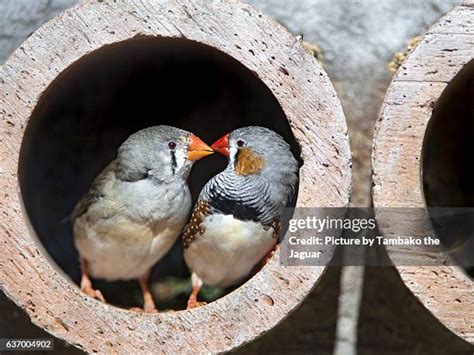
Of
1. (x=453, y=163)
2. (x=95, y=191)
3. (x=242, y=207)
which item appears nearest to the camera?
(x=242, y=207)

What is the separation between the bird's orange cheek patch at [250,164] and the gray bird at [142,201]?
8 centimetres

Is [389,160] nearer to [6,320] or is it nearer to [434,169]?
[434,169]

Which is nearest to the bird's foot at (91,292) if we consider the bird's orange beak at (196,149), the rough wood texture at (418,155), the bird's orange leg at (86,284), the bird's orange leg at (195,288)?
the bird's orange leg at (86,284)

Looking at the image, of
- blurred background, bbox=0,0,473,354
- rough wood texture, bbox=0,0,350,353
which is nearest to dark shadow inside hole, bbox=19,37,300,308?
blurred background, bbox=0,0,473,354

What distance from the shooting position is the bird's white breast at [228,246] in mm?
1813

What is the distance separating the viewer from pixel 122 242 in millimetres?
1874

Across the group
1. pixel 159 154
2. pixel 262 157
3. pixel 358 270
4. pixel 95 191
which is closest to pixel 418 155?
pixel 262 157

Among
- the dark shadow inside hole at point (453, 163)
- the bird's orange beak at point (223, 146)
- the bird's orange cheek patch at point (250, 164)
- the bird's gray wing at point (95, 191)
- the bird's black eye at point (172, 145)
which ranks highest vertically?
the dark shadow inside hole at point (453, 163)

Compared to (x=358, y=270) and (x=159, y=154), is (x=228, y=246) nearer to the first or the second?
(x=159, y=154)

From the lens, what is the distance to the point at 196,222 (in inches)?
73.4

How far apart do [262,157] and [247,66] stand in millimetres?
271

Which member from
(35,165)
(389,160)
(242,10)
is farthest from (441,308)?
(35,165)

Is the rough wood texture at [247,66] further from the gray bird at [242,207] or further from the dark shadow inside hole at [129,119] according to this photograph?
the dark shadow inside hole at [129,119]

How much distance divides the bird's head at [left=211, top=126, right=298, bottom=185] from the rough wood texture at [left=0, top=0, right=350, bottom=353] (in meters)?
0.21
